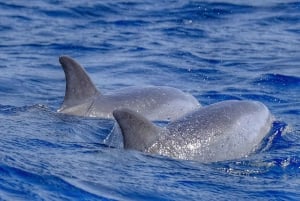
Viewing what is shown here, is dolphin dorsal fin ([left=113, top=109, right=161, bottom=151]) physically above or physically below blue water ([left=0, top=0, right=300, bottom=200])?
above

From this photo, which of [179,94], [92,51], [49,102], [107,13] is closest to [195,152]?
[179,94]

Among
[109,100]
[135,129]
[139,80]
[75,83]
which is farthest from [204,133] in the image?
[139,80]

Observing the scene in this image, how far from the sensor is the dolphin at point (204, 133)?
32.2 feet

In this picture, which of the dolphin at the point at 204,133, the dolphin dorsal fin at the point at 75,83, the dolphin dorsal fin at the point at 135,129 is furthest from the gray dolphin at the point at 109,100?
the dolphin dorsal fin at the point at 135,129

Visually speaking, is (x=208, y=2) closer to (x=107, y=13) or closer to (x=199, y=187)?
(x=107, y=13)

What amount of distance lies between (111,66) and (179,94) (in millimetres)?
3949

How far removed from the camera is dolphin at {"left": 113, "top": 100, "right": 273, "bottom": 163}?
387 inches

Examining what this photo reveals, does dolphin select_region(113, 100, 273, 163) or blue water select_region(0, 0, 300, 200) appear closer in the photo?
blue water select_region(0, 0, 300, 200)

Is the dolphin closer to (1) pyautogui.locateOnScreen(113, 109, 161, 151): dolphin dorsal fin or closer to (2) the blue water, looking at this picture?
(1) pyautogui.locateOnScreen(113, 109, 161, 151): dolphin dorsal fin

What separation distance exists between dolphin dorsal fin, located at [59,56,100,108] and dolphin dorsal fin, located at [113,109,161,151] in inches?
115

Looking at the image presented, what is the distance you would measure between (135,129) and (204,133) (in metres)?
1.04

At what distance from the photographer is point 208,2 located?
74.5 ft

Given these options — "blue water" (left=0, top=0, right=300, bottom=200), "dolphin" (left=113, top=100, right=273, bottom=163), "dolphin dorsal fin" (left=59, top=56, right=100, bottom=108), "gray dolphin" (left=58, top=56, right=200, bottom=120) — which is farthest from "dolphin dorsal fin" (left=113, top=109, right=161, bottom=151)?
"dolphin dorsal fin" (left=59, top=56, right=100, bottom=108)

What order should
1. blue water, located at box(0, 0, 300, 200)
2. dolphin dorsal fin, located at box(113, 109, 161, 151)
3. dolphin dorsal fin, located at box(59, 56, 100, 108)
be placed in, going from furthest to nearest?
dolphin dorsal fin, located at box(59, 56, 100, 108)
dolphin dorsal fin, located at box(113, 109, 161, 151)
blue water, located at box(0, 0, 300, 200)
